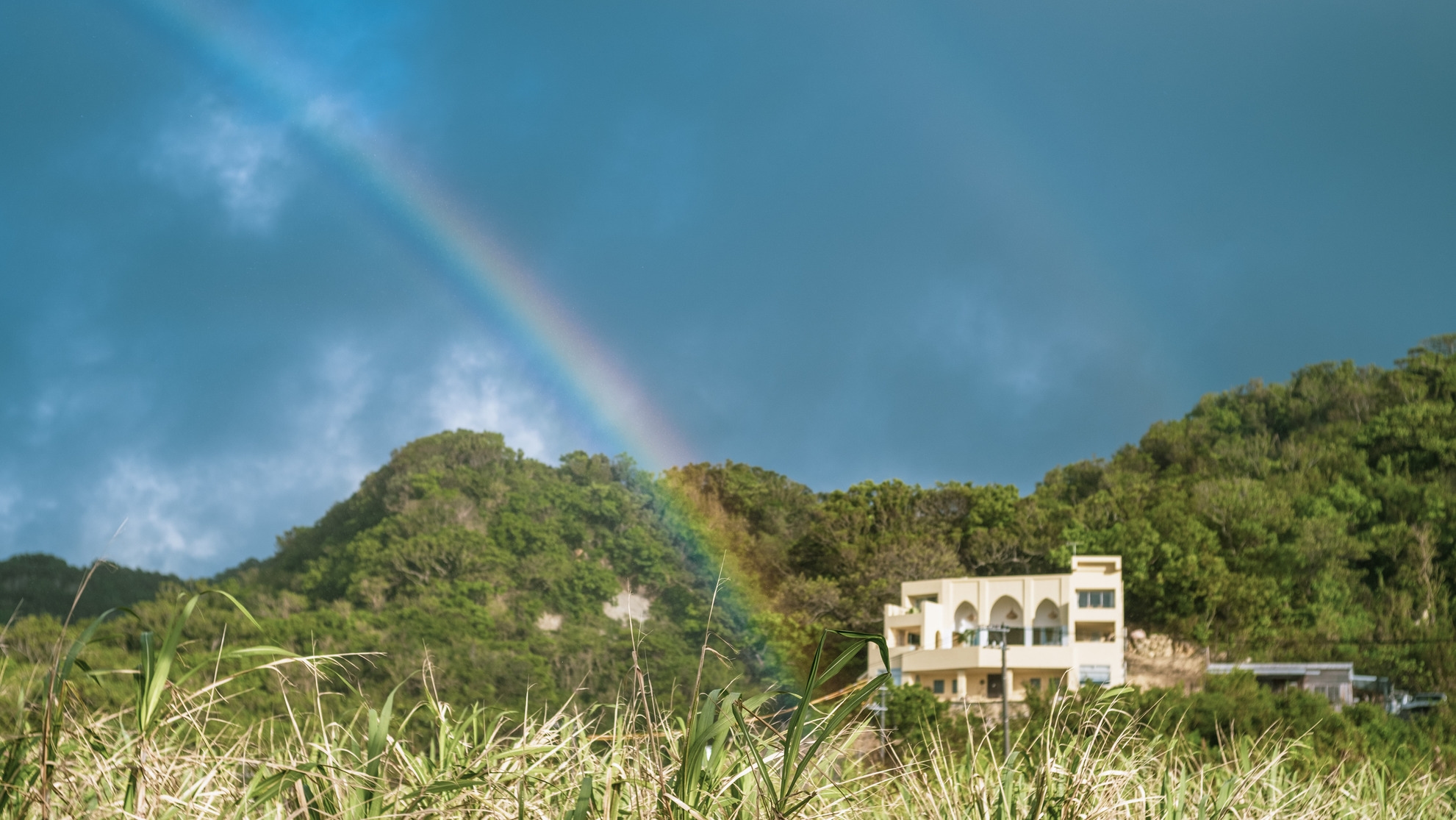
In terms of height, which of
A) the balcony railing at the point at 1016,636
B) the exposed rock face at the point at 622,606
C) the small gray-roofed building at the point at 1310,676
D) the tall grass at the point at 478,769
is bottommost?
the tall grass at the point at 478,769

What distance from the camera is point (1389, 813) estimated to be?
206 inches

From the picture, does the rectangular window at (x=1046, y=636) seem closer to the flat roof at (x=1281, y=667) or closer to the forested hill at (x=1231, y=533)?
the forested hill at (x=1231, y=533)

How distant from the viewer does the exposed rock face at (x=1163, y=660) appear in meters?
27.7

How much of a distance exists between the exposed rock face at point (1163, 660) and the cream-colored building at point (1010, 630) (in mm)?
742

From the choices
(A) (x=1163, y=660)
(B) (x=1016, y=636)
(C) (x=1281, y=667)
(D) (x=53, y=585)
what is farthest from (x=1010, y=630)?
(D) (x=53, y=585)

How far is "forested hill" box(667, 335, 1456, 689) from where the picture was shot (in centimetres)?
2995

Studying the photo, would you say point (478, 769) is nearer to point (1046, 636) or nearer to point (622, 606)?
point (1046, 636)

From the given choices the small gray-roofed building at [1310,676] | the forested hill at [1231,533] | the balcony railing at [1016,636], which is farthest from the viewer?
the forested hill at [1231,533]

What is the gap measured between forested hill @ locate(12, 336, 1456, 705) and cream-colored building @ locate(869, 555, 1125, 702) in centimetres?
210

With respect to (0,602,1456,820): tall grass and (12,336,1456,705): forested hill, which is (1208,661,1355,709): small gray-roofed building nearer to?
(12,336,1456,705): forested hill

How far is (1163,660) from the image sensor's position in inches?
1126

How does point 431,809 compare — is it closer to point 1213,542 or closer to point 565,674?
point 1213,542

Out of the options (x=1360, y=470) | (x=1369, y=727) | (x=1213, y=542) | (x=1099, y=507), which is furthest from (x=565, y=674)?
(x=1360, y=470)

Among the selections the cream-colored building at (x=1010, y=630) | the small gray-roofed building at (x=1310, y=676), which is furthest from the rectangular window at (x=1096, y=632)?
the small gray-roofed building at (x=1310, y=676)
